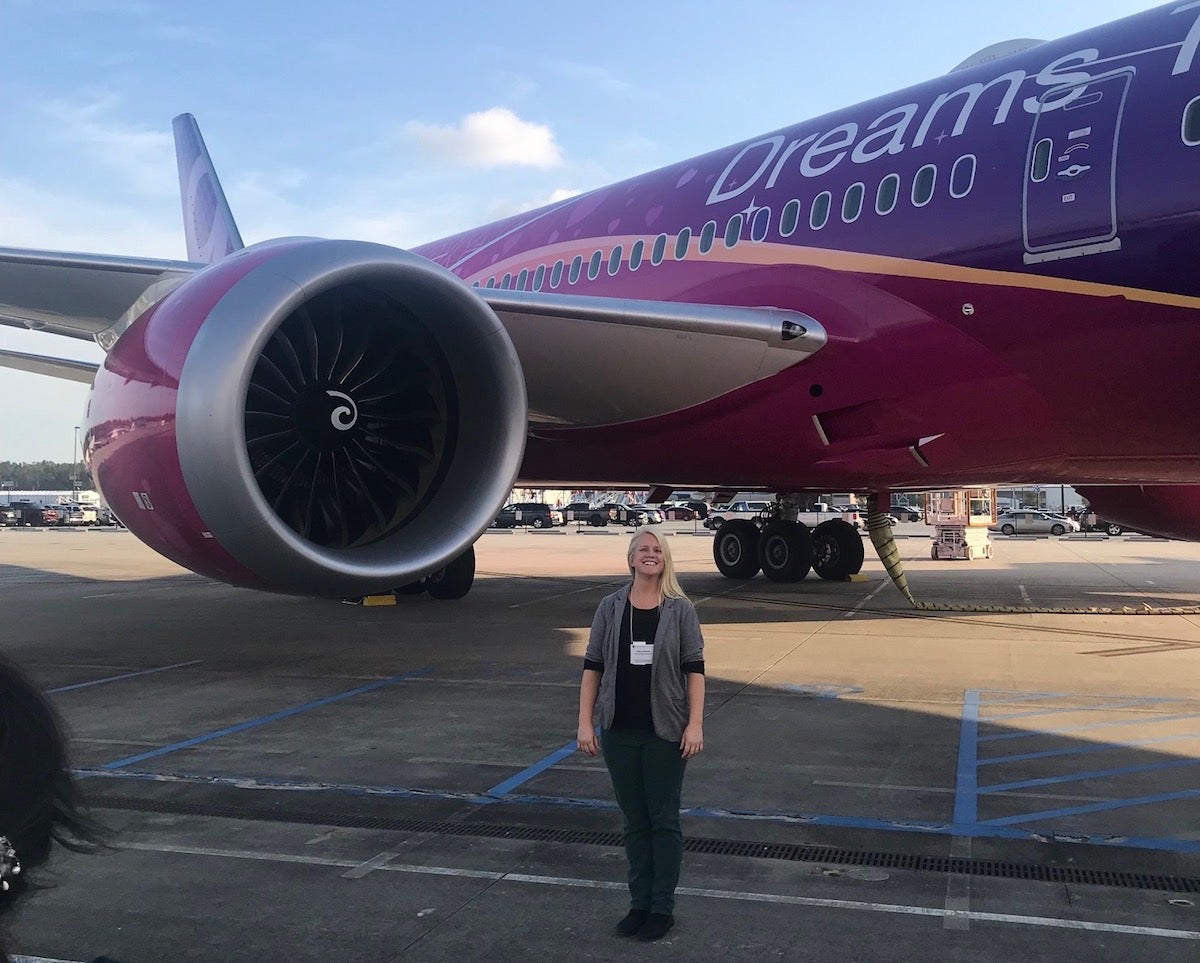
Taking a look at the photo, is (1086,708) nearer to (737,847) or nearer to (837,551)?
(737,847)

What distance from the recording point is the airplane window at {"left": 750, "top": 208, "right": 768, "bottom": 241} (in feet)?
29.7

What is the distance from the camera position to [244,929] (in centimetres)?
341

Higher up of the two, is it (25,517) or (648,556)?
(648,556)

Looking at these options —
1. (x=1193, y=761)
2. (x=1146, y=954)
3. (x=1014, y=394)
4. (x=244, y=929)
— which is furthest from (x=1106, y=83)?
(x=244, y=929)

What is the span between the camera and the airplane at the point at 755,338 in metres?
6.45

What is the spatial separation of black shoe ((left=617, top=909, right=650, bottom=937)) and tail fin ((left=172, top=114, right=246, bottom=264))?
14002 millimetres

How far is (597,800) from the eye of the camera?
4832 millimetres

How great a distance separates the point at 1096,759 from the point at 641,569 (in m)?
3.02

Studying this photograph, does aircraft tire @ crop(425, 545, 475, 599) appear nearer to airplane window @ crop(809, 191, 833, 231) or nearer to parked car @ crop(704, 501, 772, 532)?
airplane window @ crop(809, 191, 833, 231)

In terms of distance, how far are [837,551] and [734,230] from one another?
850 centimetres

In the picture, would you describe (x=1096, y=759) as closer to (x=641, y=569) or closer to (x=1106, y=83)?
(x=641, y=569)

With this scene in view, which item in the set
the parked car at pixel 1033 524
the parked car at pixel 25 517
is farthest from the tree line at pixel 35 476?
the parked car at pixel 1033 524

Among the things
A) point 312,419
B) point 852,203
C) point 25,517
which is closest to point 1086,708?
point 852,203

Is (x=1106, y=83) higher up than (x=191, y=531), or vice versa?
(x=1106, y=83)
